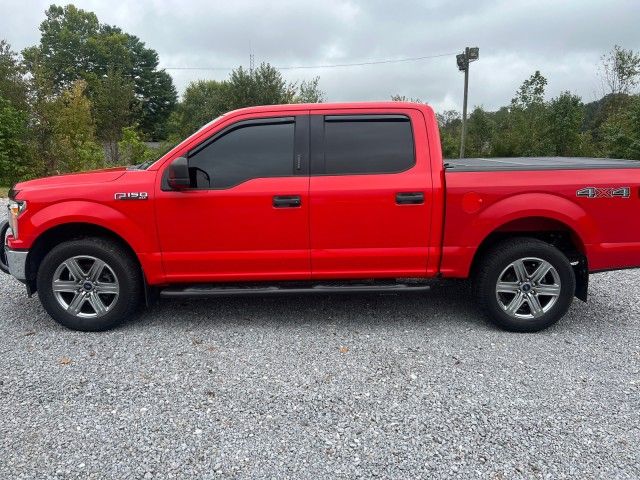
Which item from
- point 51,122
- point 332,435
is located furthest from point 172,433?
point 51,122

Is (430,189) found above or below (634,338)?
above

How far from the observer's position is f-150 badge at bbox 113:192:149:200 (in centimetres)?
357

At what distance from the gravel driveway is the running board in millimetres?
354

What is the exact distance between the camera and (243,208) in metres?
3.58

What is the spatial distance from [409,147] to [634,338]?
242 centimetres

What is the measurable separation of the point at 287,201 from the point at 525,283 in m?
2.08

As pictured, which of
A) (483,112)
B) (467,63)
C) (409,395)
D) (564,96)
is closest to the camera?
(409,395)

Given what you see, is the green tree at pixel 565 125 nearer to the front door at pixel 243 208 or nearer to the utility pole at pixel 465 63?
the utility pole at pixel 465 63

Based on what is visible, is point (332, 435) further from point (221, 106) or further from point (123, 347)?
point (221, 106)

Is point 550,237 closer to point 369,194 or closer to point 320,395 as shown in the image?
point 369,194

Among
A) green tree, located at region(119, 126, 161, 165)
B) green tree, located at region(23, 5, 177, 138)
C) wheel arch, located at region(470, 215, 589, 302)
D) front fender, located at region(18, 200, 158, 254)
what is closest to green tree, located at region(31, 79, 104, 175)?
green tree, located at region(119, 126, 161, 165)

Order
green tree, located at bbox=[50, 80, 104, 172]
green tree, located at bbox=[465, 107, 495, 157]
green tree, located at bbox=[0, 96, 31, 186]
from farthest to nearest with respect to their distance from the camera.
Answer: green tree, located at bbox=[465, 107, 495, 157]
green tree, located at bbox=[50, 80, 104, 172]
green tree, located at bbox=[0, 96, 31, 186]

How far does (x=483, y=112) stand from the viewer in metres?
24.9

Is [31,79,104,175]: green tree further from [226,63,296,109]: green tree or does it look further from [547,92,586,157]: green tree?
[547,92,586,157]: green tree
